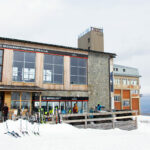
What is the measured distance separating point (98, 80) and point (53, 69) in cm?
620

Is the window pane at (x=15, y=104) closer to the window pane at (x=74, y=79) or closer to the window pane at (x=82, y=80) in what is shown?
the window pane at (x=74, y=79)

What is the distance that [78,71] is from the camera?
23547mm

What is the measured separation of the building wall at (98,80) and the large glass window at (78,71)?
683 mm

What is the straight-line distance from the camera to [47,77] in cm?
2162

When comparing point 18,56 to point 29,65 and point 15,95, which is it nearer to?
point 29,65

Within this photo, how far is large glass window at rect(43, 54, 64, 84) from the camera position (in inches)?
855

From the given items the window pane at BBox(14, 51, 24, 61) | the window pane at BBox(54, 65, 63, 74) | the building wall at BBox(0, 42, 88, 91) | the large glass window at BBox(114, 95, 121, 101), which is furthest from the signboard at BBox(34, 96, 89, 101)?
the large glass window at BBox(114, 95, 121, 101)

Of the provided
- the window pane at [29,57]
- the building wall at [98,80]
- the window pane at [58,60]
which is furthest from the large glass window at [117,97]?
the window pane at [29,57]

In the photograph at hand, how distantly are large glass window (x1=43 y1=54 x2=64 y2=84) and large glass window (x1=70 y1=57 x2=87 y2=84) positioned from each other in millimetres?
1445

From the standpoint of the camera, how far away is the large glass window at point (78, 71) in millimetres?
23250

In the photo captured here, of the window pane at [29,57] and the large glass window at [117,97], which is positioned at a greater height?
the window pane at [29,57]

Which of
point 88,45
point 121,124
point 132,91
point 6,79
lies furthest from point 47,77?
point 132,91

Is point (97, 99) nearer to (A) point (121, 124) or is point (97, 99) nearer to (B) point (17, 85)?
(A) point (121, 124)

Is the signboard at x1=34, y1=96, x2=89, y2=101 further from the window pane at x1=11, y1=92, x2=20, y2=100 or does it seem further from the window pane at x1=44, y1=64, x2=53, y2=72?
the window pane at x1=44, y1=64, x2=53, y2=72
